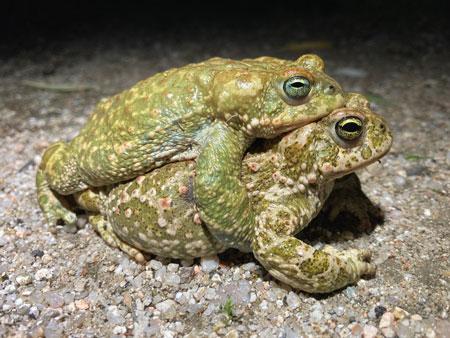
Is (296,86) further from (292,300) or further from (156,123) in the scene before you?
(292,300)

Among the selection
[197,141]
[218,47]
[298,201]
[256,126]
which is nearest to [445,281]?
[298,201]

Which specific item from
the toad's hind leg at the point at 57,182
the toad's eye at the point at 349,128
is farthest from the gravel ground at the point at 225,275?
the toad's eye at the point at 349,128

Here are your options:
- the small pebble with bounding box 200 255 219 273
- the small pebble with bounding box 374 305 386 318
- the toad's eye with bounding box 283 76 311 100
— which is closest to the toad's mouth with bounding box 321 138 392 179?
the toad's eye with bounding box 283 76 311 100

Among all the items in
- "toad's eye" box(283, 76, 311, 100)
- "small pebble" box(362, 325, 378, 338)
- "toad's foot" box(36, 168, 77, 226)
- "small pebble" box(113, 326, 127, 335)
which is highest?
"toad's eye" box(283, 76, 311, 100)

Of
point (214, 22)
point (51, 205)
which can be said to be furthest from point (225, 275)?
point (214, 22)

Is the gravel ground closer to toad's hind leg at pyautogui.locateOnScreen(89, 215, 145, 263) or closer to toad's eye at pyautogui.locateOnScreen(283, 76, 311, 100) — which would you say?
toad's hind leg at pyautogui.locateOnScreen(89, 215, 145, 263)
